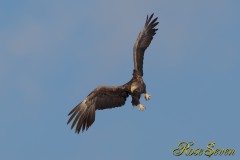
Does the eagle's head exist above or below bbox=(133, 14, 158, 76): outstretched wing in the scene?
below

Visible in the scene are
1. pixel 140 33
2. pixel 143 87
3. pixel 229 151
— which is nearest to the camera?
pixel 229 151

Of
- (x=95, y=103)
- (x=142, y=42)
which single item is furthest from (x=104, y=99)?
(x=142, y=42)

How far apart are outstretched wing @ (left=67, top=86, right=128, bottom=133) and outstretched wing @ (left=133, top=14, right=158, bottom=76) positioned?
48.0 inches

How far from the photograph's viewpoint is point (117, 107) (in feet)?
71.8

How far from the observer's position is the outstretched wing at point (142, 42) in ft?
71.9

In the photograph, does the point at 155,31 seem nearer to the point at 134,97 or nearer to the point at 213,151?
the point at 134,97

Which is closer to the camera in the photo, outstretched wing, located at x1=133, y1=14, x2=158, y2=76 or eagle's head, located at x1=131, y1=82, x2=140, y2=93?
eagle's head, located at x1=131, y1=82, x2=140, y2=93

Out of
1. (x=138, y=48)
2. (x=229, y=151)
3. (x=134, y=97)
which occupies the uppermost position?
(x=138, y=48)

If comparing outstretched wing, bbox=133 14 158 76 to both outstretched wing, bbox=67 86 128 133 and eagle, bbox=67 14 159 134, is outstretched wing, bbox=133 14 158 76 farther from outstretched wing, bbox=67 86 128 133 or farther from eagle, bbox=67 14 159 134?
outstretched wing, bbox=67 86 128 133

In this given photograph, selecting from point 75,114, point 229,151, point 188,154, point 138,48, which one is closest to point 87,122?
point 75,114

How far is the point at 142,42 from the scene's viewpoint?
22.7m

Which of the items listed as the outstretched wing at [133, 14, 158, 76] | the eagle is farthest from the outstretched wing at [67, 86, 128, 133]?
the outstretched wing at [133, 14, 158, 76]

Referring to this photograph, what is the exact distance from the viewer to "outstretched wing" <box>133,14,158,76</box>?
21.9m

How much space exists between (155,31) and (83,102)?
4.36 m
